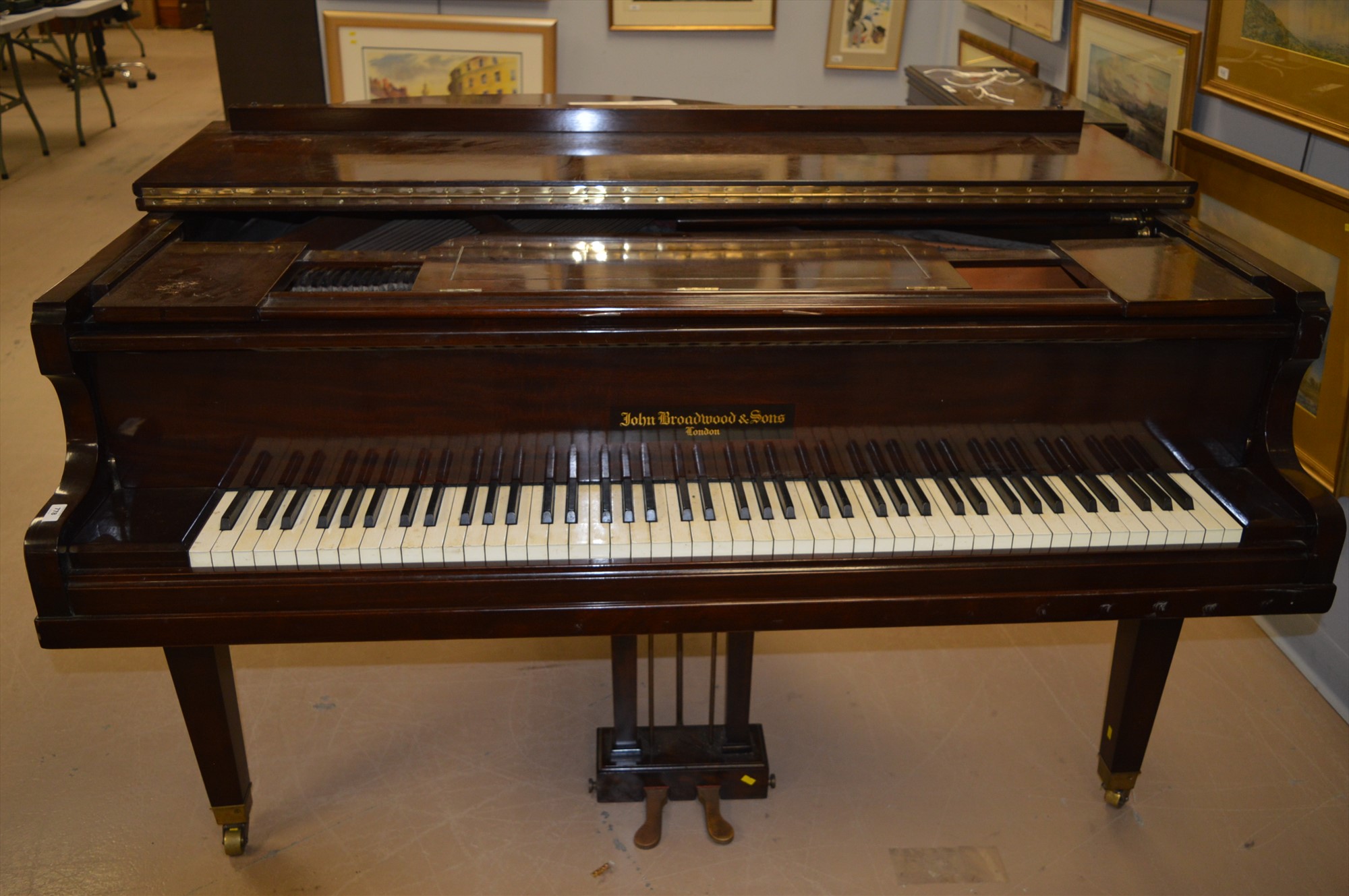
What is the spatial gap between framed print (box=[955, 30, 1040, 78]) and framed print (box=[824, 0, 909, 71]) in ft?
1.23

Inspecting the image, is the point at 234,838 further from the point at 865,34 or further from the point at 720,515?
the point at 865,34

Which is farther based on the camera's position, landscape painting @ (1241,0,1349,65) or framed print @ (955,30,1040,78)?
framed print @ (955,30,1040,78)

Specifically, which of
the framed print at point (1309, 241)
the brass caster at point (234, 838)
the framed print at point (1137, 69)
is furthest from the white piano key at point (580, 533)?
the framed print at point (1137, 69)

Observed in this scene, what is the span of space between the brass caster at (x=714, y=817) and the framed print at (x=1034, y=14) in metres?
3.32

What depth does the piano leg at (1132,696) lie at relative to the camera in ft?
8.06

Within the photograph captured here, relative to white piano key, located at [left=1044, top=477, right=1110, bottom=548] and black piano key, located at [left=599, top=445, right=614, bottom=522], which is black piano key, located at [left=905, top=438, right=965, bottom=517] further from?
black piano key, located at [left=599, top=445, right=614, bottom=522]

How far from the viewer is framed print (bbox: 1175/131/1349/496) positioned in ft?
9.37

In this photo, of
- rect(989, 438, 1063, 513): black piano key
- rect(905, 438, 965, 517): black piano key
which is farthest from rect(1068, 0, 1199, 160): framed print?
rect(905, 438, 965, 517): black piano key

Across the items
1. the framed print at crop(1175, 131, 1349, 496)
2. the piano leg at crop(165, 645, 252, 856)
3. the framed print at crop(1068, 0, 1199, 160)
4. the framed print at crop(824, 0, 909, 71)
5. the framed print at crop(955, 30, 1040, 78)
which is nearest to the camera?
the piano leg at crop(165, 645, 252, 856)

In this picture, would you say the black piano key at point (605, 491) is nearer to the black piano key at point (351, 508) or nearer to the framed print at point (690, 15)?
the black piano key at point (351, 508)

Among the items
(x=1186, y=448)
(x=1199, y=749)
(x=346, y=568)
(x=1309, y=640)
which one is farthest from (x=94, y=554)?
(x=1309, y=640)

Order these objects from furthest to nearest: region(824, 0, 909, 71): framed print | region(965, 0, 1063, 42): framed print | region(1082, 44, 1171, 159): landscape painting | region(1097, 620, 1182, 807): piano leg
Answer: region(824, 0, 909, 71): framed print
region(965, 0, 1063, 42): framed print
region(1082, 44, 1171, 159): landscape painting
region(1097, 620, 1182, 807): piano leg

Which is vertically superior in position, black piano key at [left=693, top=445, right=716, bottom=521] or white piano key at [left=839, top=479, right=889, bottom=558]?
black piano key at [left=693, top=445, right=716, bottom=521]

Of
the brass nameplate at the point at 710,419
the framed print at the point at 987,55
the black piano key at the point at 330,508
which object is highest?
the framed print at the point at 987,55
